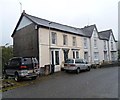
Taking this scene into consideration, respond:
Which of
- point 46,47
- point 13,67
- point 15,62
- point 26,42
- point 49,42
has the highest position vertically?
point 26,42

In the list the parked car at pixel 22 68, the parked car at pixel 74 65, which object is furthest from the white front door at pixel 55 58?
the parked car at pixel 22 68

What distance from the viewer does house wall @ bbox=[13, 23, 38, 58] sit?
73.7 ft

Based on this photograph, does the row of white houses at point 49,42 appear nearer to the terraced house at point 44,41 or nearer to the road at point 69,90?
the terraced house at point 44,41

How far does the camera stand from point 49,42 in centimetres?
2325

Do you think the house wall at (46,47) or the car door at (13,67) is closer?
the car door at (13,67)

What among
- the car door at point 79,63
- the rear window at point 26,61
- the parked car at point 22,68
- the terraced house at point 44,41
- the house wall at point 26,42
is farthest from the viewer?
the house wall at point 26,42

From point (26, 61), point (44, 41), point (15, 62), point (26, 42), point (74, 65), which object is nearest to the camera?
point (26, 61)

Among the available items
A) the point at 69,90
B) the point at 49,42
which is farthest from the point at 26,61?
the point at 49,42

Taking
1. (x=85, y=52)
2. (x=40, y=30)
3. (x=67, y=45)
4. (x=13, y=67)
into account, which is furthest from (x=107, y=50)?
(x=13, y=67)

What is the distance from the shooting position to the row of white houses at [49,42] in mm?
22156

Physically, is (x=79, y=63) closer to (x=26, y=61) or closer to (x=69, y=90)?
(x=26, y=61)

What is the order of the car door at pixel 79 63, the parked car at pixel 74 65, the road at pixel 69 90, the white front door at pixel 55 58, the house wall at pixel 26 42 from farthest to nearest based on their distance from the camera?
the white front door at pixel 55 58
the house wall at pixel 26 42
the car door at pixel 79 63
the parked car at pixel 74 65
the road at pixel 69 90

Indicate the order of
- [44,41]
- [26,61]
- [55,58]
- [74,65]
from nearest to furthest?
[26,61]
[74,65]
[44,41]
[55,58]

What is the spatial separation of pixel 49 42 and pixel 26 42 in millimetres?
3794
